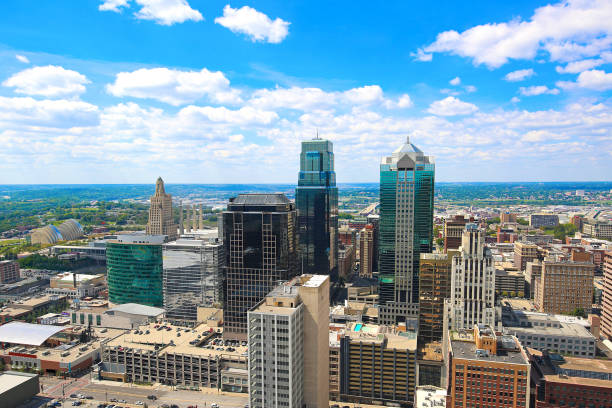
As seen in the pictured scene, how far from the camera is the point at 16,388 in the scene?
296ft

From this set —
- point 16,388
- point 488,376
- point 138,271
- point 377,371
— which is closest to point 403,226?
point 377,371

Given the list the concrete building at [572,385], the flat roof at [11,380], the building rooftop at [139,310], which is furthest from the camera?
the building rooftop at [139,310]

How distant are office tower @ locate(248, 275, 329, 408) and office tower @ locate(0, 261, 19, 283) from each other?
551ft

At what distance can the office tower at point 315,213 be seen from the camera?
176750mm

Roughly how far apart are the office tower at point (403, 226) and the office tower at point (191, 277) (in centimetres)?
5373

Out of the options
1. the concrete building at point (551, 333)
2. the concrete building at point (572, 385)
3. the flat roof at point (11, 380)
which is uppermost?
the concrete building at point (572, 385)

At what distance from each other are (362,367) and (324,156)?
104 meters

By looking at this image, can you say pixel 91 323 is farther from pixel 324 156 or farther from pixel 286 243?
pixel 324 156

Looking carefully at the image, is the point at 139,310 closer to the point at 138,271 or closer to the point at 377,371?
the point at 138,271

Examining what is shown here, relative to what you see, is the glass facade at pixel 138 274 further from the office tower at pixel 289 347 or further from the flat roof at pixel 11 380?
the office tower at pixel 289 347

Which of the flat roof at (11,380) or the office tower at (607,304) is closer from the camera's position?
the flat roof at (11,380)

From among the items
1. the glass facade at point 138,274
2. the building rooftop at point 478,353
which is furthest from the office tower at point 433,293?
the glass facade at point 138,274

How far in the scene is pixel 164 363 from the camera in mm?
108812

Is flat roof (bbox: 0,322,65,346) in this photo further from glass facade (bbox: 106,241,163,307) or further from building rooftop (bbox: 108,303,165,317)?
glass facade (bbox: 106,241,163,307)
